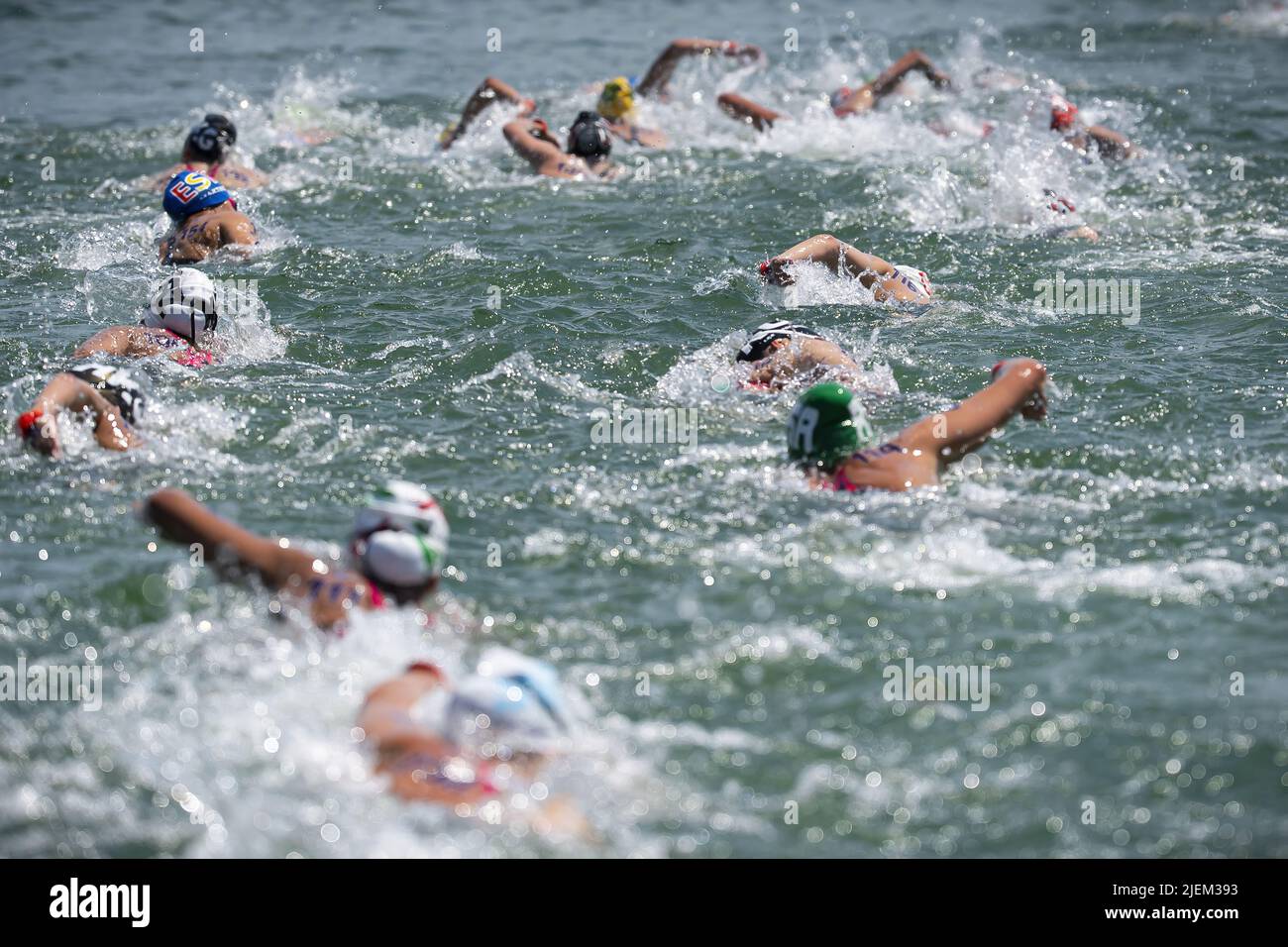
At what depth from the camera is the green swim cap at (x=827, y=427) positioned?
322 inches

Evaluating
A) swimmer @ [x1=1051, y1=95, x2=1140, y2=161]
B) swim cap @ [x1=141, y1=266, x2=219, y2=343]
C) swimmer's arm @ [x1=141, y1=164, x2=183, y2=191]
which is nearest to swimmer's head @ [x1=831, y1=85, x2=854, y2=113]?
swimmer @ [x1=1051, y1=95, x2=1140, y2=161]

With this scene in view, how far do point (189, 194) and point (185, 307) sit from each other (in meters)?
2.87

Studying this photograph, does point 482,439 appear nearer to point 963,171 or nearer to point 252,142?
point 963,171

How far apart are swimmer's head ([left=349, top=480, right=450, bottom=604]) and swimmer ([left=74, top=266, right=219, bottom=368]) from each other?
4456mm

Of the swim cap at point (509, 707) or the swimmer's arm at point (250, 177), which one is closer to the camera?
the swim cap at point (509, 707)

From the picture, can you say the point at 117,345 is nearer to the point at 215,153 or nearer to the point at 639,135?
the point at 215,153

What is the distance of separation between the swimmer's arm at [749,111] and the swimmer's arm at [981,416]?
10.0 meters

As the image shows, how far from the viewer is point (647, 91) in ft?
64.6

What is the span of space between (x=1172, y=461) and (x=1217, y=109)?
469 inches

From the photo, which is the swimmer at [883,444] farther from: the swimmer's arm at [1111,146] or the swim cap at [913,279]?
the swimmer's arm at [1111,146]

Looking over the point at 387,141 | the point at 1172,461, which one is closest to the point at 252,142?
the point at 387,141

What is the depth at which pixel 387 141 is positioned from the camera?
18.1 meters

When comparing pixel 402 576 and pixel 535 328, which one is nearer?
pixel 402 576

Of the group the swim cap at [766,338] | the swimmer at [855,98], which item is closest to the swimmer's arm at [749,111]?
the swimmer at [855,98]
